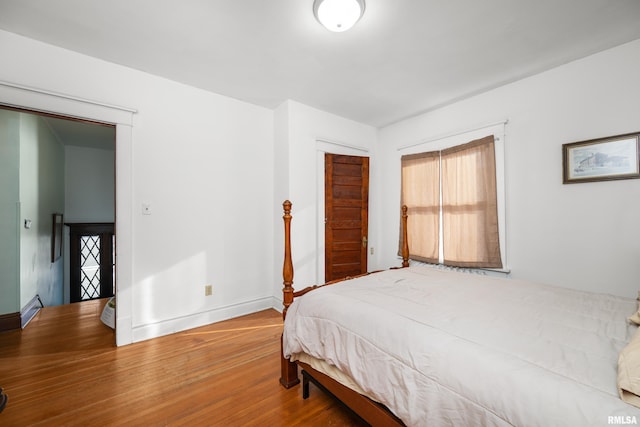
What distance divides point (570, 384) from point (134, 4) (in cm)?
288

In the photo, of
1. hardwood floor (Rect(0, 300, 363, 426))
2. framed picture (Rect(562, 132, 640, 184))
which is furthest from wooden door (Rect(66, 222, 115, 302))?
framed picture (Rect(562, 132, 640, 184))

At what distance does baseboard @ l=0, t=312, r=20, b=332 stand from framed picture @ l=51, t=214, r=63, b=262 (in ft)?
5.40

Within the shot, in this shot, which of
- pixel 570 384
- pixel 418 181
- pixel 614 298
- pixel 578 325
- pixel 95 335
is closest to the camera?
pixel 570 384

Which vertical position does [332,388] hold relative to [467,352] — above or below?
below

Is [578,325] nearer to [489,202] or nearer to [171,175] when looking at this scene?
[489,202]

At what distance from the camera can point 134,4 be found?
1760 millimetres

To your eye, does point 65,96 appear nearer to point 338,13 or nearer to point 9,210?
point 9,210

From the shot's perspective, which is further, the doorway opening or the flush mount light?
the doorway opening

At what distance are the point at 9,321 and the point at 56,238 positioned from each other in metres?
1.93

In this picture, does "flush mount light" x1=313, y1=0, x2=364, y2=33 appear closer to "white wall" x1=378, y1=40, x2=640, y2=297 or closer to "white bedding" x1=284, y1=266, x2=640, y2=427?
"white bedding" x1=284, y1=266, x2=640, y2=427

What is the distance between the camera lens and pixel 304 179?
3.36 m

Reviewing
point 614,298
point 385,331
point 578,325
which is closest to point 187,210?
point 385,331

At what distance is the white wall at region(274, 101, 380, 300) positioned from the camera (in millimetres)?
3256

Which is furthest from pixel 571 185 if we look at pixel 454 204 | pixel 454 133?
pixel 454 133
